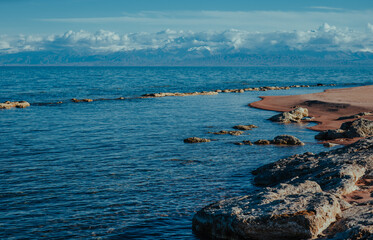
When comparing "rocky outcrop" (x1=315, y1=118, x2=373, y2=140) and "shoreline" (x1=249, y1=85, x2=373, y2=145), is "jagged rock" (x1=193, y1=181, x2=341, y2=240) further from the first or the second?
"shoreline" (x1=249, y1=85, x2=373, y2=145)

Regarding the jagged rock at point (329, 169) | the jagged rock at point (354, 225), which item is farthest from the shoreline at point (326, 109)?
the jagged rock at point (354, 225)

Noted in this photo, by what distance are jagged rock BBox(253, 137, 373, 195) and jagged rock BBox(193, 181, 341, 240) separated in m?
3.48

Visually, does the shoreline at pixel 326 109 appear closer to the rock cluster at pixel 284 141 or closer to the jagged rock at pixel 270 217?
the rock cluster at pixel 284 141

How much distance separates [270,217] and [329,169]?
696cm

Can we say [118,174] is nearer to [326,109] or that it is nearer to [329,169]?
[329,169]

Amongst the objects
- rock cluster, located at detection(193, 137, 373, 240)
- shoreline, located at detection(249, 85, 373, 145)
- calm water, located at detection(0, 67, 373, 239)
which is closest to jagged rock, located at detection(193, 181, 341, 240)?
rock cluster, located at detection(193, 137, 373, 240)

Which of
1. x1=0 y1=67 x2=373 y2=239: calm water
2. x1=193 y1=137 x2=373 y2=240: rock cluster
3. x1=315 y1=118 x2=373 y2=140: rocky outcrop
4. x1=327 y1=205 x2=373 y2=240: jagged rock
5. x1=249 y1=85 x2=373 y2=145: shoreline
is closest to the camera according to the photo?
x1=327 y1=205 x2=373 y2=240: jagged rock

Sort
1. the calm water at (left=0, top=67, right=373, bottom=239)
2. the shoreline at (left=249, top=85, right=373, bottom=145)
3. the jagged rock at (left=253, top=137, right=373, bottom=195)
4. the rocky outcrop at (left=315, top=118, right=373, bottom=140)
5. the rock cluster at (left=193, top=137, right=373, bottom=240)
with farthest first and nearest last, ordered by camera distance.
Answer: the shoreline at (left=249, top=85, right=373, bottom=145) < the rocky outcrop at (left=315, top=118, right=373, bottom=140) < the jagged rock at (left=253, top=137, right=373, bottom=195) < the calm water at (left=0, top=67, right=373, bottom=239) < the rock cluster at (left=193, top=137, right=373, bottom=240)

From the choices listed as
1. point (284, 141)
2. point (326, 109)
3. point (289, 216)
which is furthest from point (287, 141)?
point (326, 109)

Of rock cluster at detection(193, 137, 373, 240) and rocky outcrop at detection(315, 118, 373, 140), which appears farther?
rocky outcrop at detection(315, 118, 373, 140)

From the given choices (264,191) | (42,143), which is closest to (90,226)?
(264,191)

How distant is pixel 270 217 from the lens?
12078 millimetres

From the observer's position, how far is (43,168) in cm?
2273

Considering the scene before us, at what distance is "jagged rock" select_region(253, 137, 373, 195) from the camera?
1662cm
